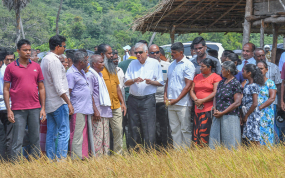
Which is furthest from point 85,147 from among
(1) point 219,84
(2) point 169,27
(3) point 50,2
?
(3) point 50,2

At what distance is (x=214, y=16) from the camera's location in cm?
1053

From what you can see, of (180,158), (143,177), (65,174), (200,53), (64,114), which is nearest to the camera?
(143,177)

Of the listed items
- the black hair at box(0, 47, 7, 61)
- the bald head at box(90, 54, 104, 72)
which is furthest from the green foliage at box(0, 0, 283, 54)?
the bald head at box(90, 54, 104, 72)

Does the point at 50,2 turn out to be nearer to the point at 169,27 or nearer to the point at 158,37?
the point at 158,37

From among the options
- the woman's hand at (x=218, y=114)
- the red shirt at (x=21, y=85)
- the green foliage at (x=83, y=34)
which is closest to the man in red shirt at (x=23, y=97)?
the red shirt at (x=21, y=85)

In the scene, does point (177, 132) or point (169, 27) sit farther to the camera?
point (169, 27)

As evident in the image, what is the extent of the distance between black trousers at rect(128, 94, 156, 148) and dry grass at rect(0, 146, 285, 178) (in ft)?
3.43

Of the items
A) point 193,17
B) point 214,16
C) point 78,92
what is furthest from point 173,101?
point 214,16

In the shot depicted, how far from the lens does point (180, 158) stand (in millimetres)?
4566

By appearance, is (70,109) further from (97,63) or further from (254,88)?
(254,88)

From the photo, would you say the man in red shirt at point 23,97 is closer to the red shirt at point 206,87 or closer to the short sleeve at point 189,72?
the short sleeve at point 189,72

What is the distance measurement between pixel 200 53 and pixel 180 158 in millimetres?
2203

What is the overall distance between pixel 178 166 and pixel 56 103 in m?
2.08

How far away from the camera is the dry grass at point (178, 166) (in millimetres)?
3902
